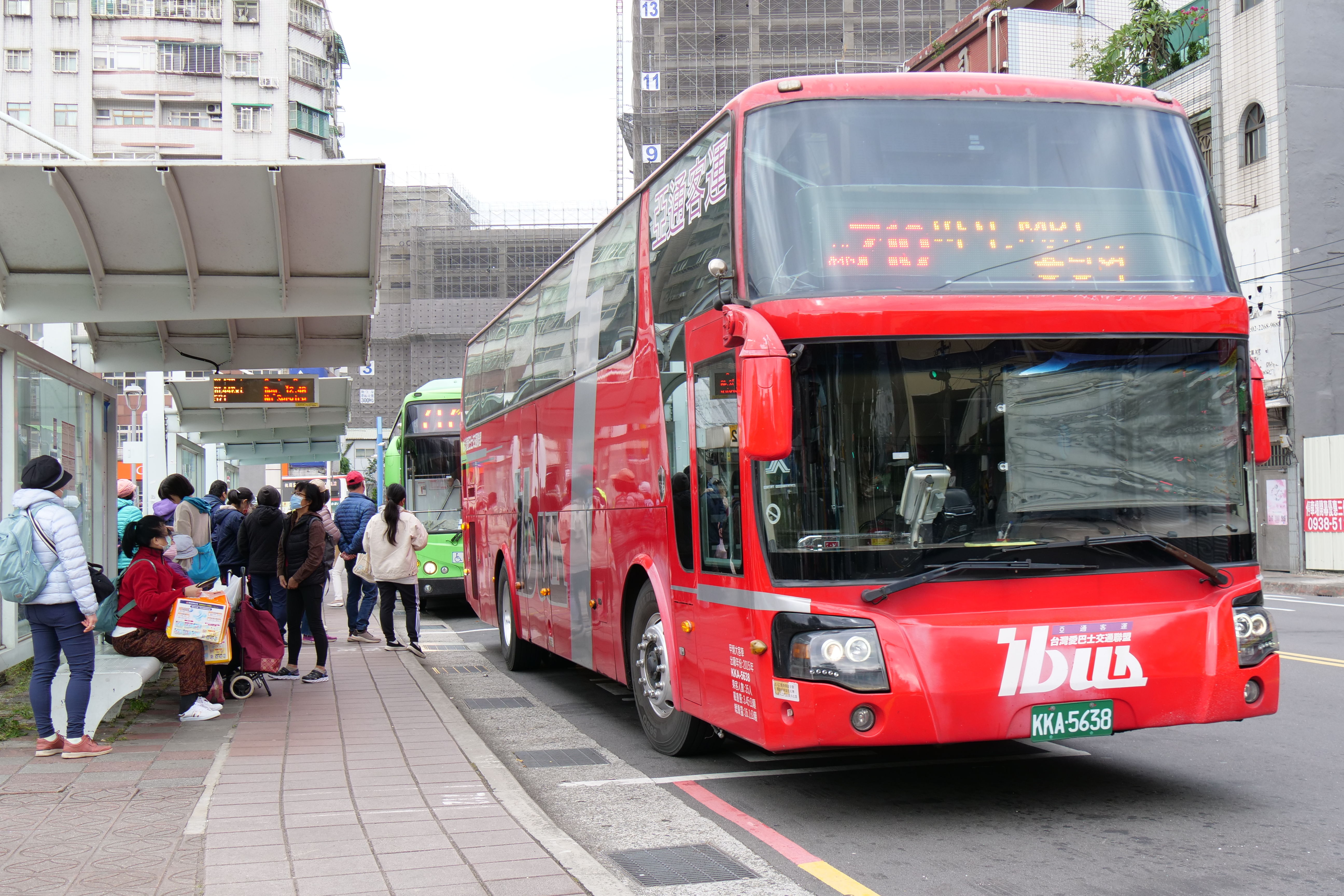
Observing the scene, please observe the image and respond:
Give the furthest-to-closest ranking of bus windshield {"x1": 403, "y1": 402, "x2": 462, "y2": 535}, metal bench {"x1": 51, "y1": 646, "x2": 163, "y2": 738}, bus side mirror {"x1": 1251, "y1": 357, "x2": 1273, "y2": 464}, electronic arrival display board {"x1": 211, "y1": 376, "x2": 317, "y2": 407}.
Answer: bus windshield {"x1": 403, "y1": 402, "x2": 462, "y2": 535} → electronic arrival display board {"x1": 211, "y1": 376, "x2": 317, "y2": 407} → metal bench {"x1": 51, "y1": 646, "x2": 163, "y2": 738} → bus side mirror {"x1": 1251, "y1": 357, "x2": 1273, "y2": 464}

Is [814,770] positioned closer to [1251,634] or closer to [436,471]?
[1251,634]

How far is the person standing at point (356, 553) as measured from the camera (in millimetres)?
14656

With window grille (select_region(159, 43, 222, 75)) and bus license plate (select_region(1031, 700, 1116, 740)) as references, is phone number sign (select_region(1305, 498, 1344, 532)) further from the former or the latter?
window grille (select_region(159, 43, 222, 75))

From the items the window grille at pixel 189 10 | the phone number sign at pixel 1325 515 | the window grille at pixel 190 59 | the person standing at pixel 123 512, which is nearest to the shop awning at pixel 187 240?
the person standing at pixel 123 512

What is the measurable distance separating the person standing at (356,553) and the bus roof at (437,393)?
436 cm

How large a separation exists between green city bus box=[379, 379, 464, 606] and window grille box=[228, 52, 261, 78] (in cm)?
5135

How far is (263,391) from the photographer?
55.2ft

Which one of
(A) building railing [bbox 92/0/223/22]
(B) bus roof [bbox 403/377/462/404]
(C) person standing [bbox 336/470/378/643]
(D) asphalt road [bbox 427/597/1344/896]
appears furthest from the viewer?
(A) building railing [bbox 92/0/223/22]

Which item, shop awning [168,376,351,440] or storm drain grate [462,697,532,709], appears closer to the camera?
storm drain grate [462,697,532,709]

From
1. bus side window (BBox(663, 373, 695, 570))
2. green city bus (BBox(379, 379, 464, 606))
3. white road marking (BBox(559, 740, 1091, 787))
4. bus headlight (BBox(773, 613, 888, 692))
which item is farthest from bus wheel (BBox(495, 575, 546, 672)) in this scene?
bus headlight (BBox(773, 613, 888, 692))

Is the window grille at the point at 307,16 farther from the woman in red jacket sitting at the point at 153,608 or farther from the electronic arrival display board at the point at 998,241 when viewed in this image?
the electronic arrival display board at the point at 998,241

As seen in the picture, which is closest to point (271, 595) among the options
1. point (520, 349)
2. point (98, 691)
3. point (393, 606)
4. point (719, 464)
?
point (393, 606)

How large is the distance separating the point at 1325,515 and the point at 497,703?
770 inches

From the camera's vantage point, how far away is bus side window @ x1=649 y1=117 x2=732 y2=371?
6.37m
